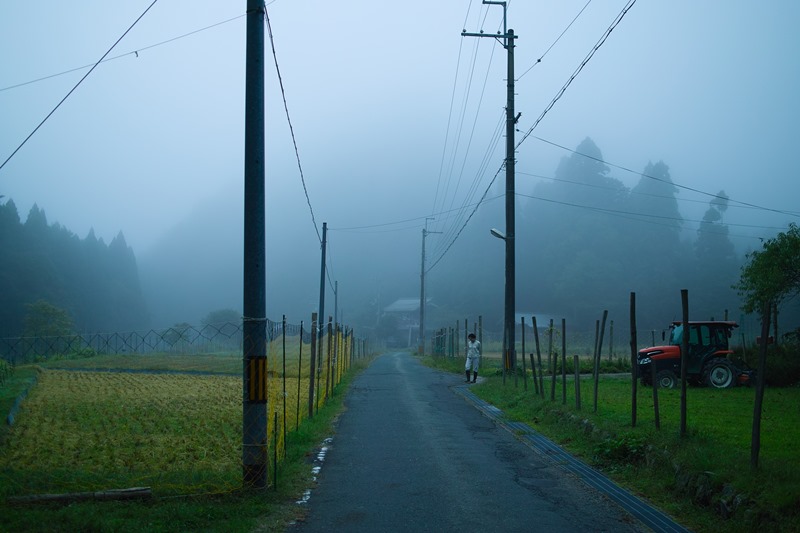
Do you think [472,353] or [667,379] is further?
[472,353]

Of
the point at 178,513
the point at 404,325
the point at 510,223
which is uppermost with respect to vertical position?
the point at 510,223

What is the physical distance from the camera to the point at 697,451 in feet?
27.7

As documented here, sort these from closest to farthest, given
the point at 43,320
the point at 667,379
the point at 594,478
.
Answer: the point at 594,478 → the point at 667,379 → the point at 43,320

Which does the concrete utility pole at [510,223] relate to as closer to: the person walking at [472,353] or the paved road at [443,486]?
the person walking at [472,353]

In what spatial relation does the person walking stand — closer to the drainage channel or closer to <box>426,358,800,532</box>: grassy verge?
<box>426,358,800,532</box>: grassy verge

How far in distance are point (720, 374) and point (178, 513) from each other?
56.3 feet

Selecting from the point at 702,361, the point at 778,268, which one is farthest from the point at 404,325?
the point at 702,361

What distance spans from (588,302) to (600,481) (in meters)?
61.8

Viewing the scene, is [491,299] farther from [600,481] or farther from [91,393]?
[600,481]

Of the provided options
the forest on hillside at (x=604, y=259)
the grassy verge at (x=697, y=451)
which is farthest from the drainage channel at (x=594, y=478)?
the forest on hillside at (x=604, y=259)

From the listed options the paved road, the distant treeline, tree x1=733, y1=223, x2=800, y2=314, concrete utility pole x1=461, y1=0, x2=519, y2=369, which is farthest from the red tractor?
the distant treeline

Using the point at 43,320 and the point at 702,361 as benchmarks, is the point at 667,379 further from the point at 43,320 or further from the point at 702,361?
the point at 43,320

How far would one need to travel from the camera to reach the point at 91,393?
2116 cm

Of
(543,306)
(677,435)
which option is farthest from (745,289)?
(543,306)
